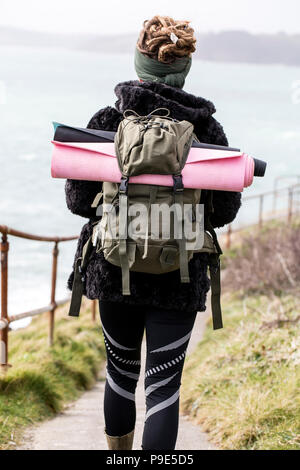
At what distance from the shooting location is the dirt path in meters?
3.65

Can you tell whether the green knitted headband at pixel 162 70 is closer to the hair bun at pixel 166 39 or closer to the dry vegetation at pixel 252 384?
the hair bun at pixel 166 39

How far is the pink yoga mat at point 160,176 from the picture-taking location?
2.28m

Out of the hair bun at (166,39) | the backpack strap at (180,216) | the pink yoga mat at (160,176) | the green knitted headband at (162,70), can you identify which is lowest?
the backpack strap at (180,216)

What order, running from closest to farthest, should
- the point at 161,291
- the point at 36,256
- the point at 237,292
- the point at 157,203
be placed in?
the point at 157,203, the point at 161,291, the point at 237,292, the point at 36,256

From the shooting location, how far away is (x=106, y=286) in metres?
2.44

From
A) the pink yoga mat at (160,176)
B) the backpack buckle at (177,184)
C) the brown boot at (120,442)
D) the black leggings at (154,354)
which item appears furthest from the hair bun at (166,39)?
the brown boot at (120,442)

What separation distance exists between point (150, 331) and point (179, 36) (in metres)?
1.06

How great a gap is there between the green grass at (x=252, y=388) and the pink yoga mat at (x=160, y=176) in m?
1.42

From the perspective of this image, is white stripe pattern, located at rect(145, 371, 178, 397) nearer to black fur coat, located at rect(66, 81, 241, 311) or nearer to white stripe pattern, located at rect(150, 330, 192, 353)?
white stripe pattern, located at rect(150, 330, 192, 353)

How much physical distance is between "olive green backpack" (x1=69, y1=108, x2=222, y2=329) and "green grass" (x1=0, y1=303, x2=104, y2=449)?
5.50 ft

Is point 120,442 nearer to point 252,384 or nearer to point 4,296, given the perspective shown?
point 252,384

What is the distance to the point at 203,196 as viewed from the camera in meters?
2.48
